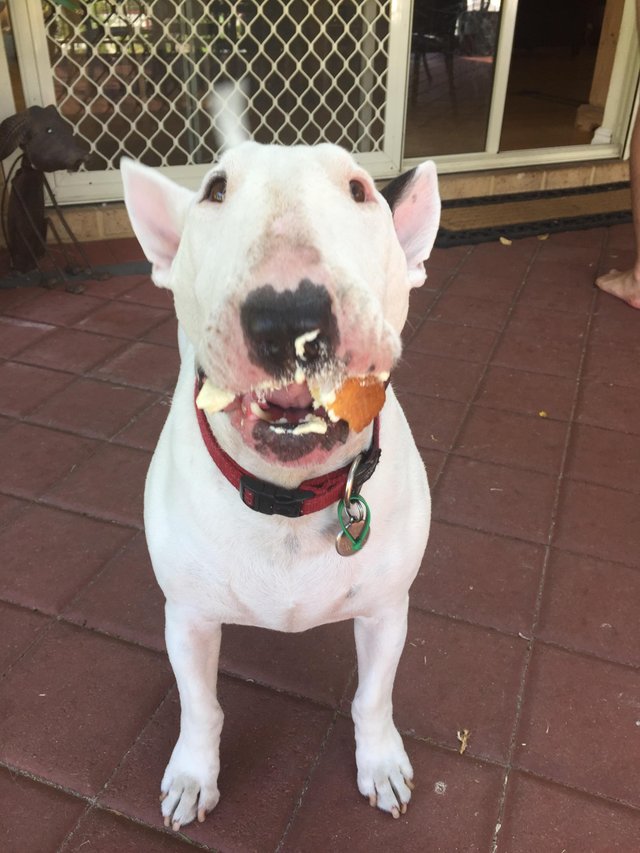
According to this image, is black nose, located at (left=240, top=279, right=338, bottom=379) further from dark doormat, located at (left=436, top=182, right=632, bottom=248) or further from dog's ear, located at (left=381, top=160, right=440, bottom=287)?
dark doormat, located at (left=436, top=182, right=632, bottom=248)

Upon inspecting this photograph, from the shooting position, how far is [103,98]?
4.78 meters

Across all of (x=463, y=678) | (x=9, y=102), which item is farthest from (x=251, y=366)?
(x=9, y=102)

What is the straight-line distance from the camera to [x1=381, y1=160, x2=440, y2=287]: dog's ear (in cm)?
133

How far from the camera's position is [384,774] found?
65.3 inches

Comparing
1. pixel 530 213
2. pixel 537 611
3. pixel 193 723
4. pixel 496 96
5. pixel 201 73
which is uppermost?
pixel 201 73

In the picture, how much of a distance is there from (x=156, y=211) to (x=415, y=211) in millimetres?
450

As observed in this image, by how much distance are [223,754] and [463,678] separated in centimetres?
61

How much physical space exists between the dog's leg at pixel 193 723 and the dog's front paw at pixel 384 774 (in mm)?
305

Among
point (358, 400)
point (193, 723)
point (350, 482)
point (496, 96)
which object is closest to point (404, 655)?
point (193, 723)

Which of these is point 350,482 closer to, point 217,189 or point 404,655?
point 217,189

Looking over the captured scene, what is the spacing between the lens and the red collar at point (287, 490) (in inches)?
49.6

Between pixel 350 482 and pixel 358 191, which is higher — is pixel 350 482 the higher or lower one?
the lower one

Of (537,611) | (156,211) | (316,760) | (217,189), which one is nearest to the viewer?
(217,189)

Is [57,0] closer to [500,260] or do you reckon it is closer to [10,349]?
[10,349]
